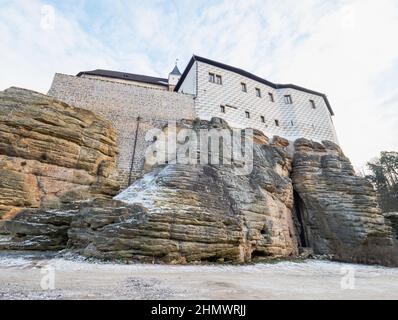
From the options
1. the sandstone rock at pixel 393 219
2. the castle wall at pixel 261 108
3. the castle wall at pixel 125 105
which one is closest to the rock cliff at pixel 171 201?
the sandstone rock at pixel 393 219

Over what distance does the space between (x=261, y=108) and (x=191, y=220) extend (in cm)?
1707

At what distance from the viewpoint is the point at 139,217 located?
26.9 feet

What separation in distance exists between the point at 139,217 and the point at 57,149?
699 cm

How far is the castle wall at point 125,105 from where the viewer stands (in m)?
15.5

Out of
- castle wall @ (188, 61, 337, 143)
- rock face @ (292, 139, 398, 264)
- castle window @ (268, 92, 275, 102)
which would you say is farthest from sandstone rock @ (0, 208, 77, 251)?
castle window @ (268, 92, 275, 102)

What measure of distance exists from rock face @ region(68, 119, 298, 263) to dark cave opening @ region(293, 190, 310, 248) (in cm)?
219

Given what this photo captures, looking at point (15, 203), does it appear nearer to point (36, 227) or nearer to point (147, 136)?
point (36, 227)

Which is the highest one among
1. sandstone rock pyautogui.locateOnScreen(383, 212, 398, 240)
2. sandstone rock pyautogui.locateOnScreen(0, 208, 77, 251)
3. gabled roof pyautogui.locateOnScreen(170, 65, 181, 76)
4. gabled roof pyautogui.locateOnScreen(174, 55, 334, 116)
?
gabled roof pyautogui.locateOnScreen(170, 65, 181, 76)

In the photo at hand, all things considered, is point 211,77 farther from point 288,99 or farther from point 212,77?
point 288,99

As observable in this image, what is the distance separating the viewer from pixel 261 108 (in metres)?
22.7

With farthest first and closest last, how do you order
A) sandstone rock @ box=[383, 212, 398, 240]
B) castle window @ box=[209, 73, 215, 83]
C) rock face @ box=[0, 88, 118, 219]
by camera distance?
castle window @ box=[209, 73, 215, 83] < sandstone rock @ box=[383, 212, 398, 240] < rock face @ box=[0, 88, 118, 219]

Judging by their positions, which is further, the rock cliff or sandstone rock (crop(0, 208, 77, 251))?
sandstone rock (crop(0, 208, 77, 251))

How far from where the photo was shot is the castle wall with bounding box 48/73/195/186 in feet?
51.0

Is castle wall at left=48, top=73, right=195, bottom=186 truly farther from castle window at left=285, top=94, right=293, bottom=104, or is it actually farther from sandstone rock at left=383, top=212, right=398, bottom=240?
sandstone rock at left=383, top=212, right=398, bottom=240
